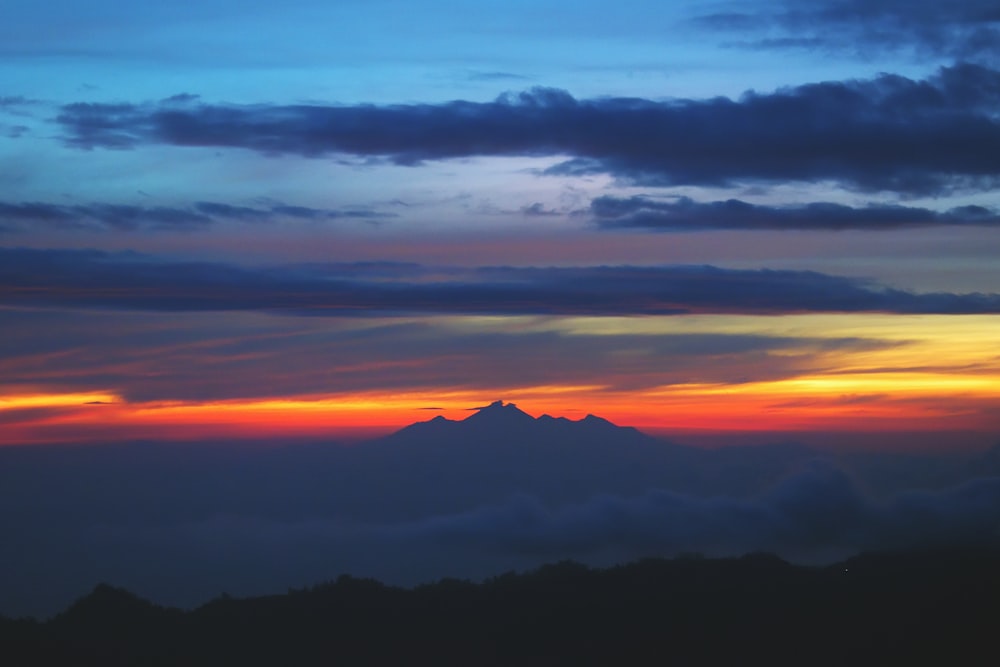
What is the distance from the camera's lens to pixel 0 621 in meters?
129

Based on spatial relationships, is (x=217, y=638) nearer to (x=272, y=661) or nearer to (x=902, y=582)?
(x=272, y=661)

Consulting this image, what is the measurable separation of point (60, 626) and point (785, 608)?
11326cm

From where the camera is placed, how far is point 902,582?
18538cm

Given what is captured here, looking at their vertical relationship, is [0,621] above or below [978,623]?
above

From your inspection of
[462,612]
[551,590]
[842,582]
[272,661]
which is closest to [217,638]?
[272,661]

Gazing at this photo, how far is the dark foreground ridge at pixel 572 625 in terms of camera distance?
502 feet

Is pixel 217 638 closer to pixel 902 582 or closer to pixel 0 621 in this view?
pixel 0 621

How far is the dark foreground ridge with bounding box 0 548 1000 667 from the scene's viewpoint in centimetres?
15300

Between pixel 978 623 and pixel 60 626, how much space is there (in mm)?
129840

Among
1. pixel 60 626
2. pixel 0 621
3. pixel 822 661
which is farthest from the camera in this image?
pixel 60 626

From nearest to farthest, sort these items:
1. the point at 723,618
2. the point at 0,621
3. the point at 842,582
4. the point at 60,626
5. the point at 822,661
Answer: the point at 0,621 < the point at 822,661 < the point at 60,626 < the point at 723,618 < the point at 842,582

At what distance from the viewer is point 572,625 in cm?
17850

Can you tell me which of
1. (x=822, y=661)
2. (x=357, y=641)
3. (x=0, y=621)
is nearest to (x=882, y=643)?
(x=822, y=661)

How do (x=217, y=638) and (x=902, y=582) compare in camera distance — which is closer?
(x=217, y=638)
